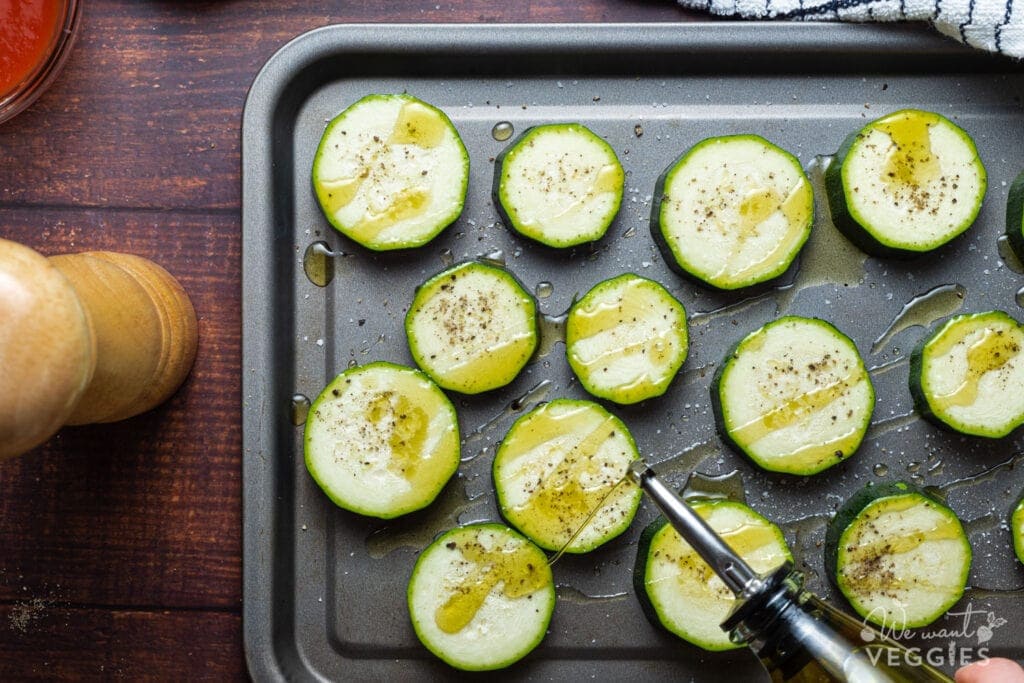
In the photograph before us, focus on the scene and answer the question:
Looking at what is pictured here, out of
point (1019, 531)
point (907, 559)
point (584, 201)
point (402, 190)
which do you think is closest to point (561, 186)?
point (584, 201)

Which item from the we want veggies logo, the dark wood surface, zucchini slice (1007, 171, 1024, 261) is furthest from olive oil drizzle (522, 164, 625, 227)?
the we want veggies logo

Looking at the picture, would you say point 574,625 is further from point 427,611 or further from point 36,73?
point 36,73

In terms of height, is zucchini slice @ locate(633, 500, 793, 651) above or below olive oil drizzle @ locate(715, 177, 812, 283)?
below

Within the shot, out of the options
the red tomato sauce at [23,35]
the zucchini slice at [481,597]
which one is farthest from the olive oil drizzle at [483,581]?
the red tomato sauce at [23,35]

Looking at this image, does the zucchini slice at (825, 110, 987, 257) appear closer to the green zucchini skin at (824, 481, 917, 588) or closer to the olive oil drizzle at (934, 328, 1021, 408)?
the olive oil drizzle at (934, 328, 1021, 408)

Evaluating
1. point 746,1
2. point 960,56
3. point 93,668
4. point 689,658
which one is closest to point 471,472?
point 689,658

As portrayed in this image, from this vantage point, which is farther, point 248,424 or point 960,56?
point 960,56

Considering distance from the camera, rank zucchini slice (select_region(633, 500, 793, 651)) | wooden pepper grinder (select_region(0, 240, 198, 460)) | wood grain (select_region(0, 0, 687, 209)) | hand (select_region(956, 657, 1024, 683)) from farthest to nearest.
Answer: wood grain (select_region(0, 0, 687, 209)), zucchini slice (select_region(633, 500, 793, 651)), hand (select_region(956, 657, 1024, 683)), wooden pepper grinder (select_region(0, 240, 198, 460))
